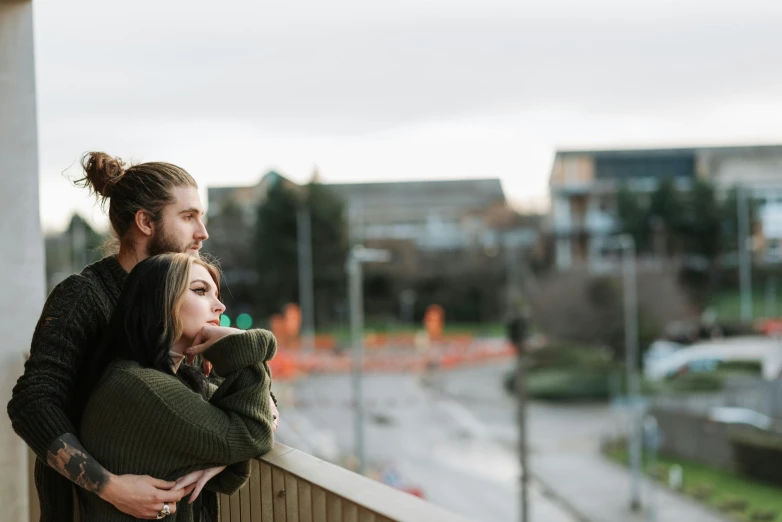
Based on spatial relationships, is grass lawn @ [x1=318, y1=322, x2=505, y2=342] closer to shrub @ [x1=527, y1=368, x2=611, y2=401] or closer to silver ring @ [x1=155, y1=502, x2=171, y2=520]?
shrub @ [x1=527, y1=368, x2=611, y2=401]

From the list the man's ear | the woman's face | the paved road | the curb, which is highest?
the man's ear

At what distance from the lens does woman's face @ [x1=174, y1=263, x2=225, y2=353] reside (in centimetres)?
151

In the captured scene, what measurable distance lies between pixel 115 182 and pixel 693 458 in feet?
75.0

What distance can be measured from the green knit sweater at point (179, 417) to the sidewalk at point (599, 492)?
17.0 m

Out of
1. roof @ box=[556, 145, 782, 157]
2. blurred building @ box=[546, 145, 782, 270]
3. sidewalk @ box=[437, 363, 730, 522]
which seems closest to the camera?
sidewalk @ box=[437, 363, 730, 522]

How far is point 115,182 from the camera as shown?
69.9 inches

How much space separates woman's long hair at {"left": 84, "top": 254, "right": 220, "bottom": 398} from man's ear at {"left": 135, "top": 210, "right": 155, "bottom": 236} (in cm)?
25

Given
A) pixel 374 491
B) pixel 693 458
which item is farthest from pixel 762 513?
pixel 374 491

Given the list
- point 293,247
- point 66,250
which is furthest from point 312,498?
point 293,247

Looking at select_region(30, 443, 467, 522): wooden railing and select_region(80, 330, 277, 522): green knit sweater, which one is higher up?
select_region(80, 330, 277, 522): green knit sweater

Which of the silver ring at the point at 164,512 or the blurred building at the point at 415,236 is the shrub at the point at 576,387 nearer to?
the blurred building at the point at 415,236

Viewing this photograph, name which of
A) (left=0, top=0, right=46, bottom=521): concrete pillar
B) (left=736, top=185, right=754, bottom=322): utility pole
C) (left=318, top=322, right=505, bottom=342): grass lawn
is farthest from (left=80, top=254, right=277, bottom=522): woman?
(left=318, top=322, right=505, bottom=342): grass lawn

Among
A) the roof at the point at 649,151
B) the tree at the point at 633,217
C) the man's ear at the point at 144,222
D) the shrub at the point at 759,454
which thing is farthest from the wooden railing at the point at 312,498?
the roof at the point at 649,151

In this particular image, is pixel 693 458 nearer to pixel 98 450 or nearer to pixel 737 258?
pixel 737 258
